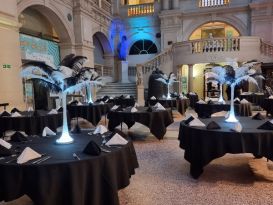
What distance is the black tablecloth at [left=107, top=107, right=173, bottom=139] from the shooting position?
5.79 meters

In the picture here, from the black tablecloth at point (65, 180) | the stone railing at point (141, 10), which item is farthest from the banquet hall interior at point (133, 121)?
the stone railing at point (141, 10)

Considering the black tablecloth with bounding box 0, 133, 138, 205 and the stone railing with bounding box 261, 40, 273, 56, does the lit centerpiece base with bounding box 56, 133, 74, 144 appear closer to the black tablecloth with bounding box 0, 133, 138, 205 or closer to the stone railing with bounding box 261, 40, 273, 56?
the black tablecloth with bounding box 0, 133, 138, 205

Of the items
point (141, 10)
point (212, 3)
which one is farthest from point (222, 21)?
point (141, 10)

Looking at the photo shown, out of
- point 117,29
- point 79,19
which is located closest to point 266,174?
point 79,19

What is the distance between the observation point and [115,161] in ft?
8.43

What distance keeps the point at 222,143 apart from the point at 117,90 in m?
11.2

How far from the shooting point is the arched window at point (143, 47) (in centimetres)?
1745

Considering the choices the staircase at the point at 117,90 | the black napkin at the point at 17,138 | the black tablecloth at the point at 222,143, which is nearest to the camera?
the black napkin at the point at 17,138

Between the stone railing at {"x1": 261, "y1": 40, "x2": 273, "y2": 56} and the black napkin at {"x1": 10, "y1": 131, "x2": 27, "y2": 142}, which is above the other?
the stone railing at {"x1": 261, "y1": 40, "x2": 273, "y2": 56}

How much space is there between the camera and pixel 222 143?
3439 mm

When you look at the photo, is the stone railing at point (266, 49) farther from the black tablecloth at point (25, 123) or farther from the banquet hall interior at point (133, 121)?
the black tablecloth at point (25, 123)

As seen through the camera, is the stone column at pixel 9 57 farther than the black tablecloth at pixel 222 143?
Yes

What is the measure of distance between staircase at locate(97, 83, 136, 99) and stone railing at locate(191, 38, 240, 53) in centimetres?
368

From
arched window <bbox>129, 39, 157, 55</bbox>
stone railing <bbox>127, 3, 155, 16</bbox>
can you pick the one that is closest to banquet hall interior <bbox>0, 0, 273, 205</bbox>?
stone railing <bbox>127, 3, 155, 16</bbox>
